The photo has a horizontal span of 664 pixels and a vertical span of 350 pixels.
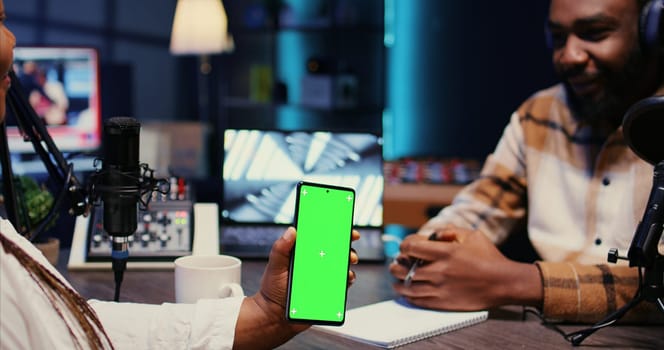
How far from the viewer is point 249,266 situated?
183 centimetres

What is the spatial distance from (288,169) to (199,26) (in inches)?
126

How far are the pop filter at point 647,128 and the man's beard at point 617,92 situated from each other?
0.47m

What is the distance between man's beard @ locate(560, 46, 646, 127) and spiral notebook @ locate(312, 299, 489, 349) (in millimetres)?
629

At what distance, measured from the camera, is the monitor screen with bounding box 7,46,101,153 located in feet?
13.5

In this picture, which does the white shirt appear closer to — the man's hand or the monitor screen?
the man's hand

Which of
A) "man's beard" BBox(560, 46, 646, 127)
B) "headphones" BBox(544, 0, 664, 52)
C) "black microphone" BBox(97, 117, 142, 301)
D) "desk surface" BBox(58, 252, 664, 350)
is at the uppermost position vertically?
"headphones" BBox(544, 0, 664, 52)

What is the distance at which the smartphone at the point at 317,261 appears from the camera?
1165 millimetres

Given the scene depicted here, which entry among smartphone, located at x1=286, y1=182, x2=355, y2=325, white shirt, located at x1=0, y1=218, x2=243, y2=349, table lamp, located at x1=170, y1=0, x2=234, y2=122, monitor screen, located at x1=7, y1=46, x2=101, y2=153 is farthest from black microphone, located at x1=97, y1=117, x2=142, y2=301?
table lamp, located at x1=170, y1=0, x2=234, y2=122

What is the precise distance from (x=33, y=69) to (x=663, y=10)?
3279 millimetres

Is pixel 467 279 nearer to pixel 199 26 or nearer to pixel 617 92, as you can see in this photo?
pixel 617 92

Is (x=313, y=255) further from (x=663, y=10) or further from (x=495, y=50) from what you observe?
(x=495, y=50)

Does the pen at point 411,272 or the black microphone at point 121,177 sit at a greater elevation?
the black microphone at point 121,177

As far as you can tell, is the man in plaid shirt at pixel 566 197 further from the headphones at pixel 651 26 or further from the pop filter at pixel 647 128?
the pop filter at pixel 647 128

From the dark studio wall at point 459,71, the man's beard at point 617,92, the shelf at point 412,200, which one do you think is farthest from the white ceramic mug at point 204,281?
the dark studio wall at point 459,71
